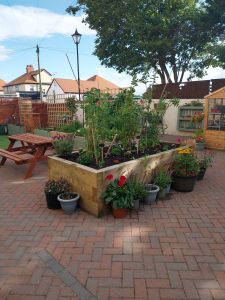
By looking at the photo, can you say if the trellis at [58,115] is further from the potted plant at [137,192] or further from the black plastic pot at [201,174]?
the potted plant at [137,192]

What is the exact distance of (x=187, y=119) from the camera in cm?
948

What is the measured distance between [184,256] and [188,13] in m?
14.1

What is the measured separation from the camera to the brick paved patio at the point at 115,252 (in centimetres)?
207

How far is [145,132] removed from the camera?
16.0 ft

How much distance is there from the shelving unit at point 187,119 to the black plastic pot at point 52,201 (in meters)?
6.94

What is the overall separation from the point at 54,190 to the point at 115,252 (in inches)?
55.1

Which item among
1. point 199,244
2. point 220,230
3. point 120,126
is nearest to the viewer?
point 199,244

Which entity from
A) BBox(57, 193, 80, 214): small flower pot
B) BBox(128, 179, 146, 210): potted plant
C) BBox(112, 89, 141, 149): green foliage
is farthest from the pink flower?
BBox(112, 89, 141, 149): green foliage

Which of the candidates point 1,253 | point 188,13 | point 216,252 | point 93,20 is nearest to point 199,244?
point 216,252

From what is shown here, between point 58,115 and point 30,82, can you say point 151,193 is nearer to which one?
point 58,115

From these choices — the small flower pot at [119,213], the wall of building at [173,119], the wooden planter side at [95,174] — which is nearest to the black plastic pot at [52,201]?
the wooden planter side at [95,174]

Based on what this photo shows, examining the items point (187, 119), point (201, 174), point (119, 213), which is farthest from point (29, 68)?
point (119, 213)

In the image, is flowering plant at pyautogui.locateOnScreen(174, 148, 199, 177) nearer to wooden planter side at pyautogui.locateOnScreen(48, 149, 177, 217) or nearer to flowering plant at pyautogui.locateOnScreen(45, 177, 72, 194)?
wooden planter side at pyautogui.locateOnScreen(48, 149, 177, 217)

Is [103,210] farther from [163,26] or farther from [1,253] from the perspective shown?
[163,26]
